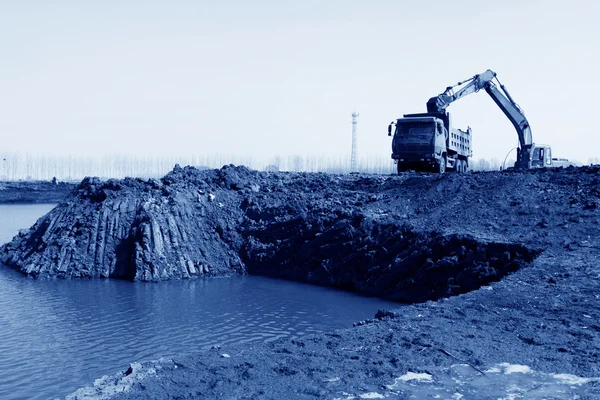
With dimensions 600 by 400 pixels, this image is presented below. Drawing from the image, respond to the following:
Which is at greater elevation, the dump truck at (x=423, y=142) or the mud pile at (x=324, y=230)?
the dump truck at (x=423, y=142)

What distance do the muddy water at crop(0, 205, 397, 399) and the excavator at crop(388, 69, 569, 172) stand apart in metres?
8.31

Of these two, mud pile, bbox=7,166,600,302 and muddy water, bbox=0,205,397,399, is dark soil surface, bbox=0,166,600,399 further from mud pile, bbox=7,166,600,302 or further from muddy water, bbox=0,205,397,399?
muddy water, bbox=0,205,397,399

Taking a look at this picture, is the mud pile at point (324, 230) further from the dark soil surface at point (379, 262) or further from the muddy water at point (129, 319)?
the muddy water at point (129, 319)

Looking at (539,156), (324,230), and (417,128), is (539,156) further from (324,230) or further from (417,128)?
(324,230)

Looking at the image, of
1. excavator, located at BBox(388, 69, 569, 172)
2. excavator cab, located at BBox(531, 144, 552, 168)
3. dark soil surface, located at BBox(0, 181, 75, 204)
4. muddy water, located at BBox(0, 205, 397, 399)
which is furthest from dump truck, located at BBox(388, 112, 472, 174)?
dark soil surface, located at BBox(0, 181, 75, 204)

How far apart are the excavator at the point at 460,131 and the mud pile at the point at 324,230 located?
7.01 ft

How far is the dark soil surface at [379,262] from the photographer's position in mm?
6230

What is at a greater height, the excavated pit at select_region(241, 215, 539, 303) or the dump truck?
the dump truck

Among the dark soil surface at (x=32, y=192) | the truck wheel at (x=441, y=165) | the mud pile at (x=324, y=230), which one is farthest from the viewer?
the dark soil surface at (x=32, y=192)

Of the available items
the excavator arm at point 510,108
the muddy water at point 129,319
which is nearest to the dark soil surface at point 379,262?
the muddy water at point 129,319

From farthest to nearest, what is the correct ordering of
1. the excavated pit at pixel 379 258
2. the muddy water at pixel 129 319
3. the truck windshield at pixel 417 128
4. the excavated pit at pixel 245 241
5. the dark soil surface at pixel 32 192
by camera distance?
the dark soil surface at pixel 32 192 < the truck windshield at pixel 417 128 < the excavated pit at pixel 245 241 < the excavated pit at pixel 379 258 < the muddy water at pixel 129 319

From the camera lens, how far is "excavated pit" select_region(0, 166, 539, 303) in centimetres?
1409

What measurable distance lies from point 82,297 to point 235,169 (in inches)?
367

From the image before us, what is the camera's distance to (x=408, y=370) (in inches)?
255
